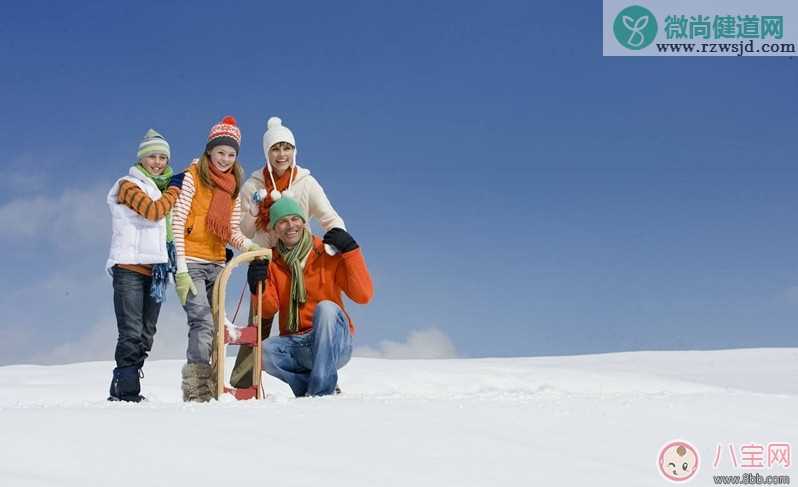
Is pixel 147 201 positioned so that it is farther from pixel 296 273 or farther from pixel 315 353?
pixel 315 353

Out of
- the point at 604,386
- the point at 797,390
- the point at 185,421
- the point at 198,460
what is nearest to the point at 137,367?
the point at 185,421

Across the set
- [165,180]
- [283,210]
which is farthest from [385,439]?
[165,180]

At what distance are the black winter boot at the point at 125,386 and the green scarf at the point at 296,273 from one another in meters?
1.05

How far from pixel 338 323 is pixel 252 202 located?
925 millimetres

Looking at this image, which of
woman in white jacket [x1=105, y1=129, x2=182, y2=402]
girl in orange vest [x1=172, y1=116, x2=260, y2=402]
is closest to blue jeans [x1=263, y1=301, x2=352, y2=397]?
girl in orange vest [x1=172, y1=116, x2=260, y2=402]

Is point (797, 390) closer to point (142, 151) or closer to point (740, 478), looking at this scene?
point (740, 478)

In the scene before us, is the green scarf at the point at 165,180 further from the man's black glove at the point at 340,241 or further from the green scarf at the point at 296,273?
the man's black glove at the point at 340,241

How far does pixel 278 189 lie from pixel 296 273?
0.70 m

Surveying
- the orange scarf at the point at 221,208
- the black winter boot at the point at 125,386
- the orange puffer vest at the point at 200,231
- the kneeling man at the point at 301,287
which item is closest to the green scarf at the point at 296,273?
the kneeling man at the point at 301,287

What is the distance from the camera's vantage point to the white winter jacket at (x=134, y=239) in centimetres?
481

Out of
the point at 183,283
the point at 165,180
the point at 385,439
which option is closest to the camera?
the point at 385,439

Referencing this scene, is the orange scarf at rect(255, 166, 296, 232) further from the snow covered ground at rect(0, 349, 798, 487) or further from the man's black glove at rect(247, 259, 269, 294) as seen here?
the snow covered ground at rect(0, 349, 798, 487)

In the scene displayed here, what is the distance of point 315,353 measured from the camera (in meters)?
4.32

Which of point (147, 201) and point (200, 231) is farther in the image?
point (200, 231)
